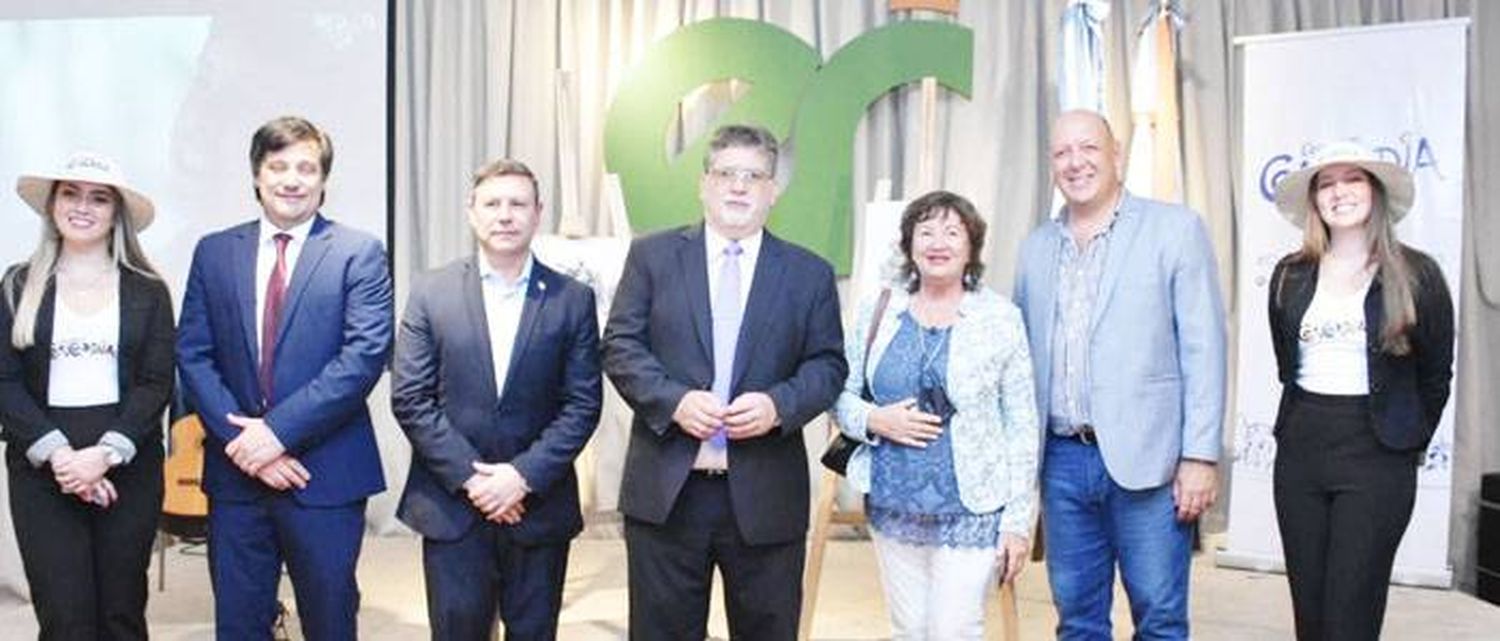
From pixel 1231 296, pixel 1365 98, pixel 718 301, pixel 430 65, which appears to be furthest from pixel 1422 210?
pixel 430 65

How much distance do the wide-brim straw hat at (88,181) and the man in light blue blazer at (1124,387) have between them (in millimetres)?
1971

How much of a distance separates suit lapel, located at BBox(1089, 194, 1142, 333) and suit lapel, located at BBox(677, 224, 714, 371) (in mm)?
788

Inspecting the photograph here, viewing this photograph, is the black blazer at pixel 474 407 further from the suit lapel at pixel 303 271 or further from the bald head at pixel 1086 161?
the bald head at pixel 1086 161

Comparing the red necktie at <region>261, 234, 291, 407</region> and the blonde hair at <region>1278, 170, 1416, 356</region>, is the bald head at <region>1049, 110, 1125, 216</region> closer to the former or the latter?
the blonde hair at <region>1278, 170, 1416, 356</region>

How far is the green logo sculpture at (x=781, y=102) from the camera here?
16.2 feet

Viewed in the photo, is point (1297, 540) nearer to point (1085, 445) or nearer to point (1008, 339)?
point (1085, 445)

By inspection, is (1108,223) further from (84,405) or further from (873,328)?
(84,405)

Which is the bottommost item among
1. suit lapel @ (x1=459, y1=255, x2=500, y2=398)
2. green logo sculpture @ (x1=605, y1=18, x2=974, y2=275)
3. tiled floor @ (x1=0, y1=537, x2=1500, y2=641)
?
tiled floor @ (x1=0, y1=537, x2=1500, y2=641)

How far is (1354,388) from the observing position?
2467mm

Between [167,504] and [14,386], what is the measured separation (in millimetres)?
1276

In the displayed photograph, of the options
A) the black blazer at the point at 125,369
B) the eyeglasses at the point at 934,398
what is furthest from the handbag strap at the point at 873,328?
the black blazer at the point at 125,369

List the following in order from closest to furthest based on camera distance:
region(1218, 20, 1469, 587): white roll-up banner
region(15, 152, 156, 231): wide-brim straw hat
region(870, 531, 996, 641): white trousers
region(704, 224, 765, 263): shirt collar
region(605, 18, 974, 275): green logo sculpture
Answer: region(870, 531, 996, 641): white trousers
region(704, 224, 765, 263): shirt collar
region(15, 152, 156, 231): wide-brim straw hat
region(1218, 20, 1469, 587): white roll-up banner
region(605, 18, 974, 275): green logo sculpture

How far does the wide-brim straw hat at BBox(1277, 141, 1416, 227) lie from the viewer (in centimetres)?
248

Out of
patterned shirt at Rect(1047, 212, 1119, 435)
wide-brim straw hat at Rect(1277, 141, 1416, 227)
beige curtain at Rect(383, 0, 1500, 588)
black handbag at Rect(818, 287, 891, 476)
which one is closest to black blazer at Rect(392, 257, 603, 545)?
black handbag at Rect(818, 287, 891, 476)
